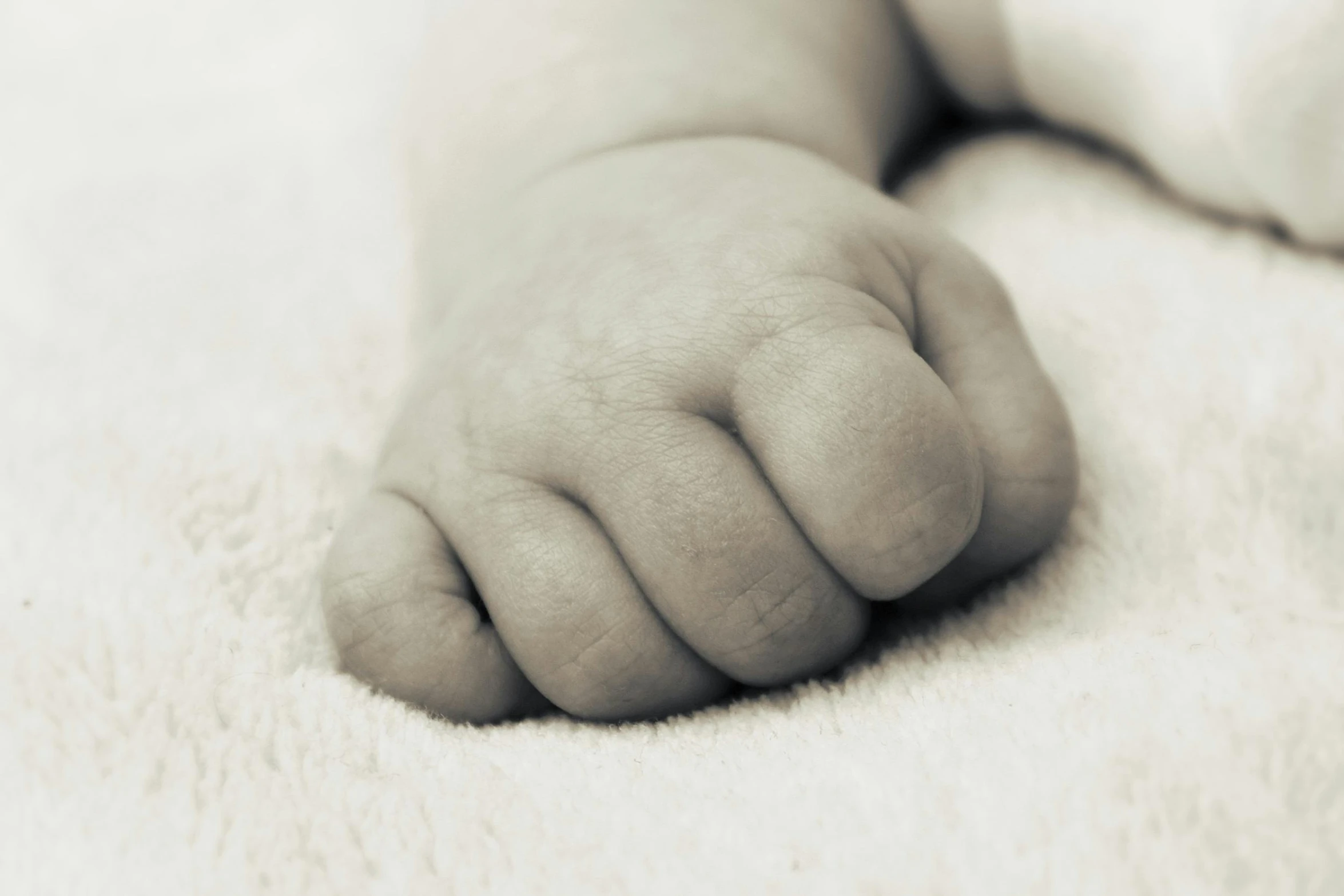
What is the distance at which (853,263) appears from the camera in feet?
1.49

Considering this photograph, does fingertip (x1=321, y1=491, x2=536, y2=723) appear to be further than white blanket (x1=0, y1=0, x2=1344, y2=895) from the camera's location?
Yes

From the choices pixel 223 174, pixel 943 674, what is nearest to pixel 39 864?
pixel 943 674

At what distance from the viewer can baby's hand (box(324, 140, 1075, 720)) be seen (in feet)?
1.34

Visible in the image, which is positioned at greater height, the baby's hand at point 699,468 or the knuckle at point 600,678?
the baby's hand at point 699,468

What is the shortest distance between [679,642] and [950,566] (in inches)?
4.3

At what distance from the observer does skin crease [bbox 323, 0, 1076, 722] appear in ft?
1.34

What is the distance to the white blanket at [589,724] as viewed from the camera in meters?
0.32

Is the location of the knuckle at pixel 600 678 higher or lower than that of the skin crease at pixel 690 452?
lower

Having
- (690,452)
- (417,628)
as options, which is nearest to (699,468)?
(690,452)

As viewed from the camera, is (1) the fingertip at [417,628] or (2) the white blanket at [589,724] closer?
(2) the white blanket at [589,724]

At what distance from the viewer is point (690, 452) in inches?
16.3

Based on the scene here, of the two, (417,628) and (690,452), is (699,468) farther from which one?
(417,628)

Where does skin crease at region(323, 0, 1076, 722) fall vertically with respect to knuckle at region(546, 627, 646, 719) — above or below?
above

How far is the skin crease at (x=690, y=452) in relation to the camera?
408mm
